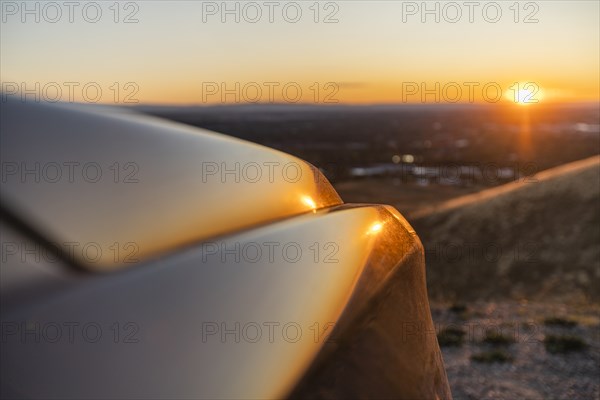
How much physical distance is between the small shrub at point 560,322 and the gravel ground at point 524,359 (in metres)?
0.05

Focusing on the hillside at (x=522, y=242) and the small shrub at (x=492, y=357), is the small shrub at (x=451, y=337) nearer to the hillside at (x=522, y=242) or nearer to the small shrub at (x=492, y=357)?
the small shrub at (x=492, y=357)

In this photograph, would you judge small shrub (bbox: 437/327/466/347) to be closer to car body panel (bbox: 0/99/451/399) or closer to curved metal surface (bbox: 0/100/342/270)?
car body panel (bbox: 0/99/451/399)

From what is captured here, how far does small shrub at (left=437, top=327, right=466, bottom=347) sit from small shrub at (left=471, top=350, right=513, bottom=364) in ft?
2.33

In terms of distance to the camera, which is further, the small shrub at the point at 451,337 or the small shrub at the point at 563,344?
the small shrub at the point at 451,337

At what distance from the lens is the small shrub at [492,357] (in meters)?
7.87

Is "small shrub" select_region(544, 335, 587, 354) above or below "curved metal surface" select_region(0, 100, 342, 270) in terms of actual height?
below

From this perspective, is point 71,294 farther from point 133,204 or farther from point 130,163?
point 130,163

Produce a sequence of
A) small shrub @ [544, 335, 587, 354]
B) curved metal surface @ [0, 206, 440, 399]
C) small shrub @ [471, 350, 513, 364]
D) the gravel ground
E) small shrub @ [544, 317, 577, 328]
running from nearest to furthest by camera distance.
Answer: curved metal surface @ [0, 206, 440, 399] → the gravel ground → small shrub @ [471, 350, 513, 364] → small shrub @ [544, 335, 587, 354] → small shrub @ [544, 317, 577, 328]

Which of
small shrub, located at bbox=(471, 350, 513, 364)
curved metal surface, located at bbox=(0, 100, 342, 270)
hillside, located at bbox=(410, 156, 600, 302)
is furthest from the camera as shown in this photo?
hillside, located at bbox=(410, 156, 600, 302)

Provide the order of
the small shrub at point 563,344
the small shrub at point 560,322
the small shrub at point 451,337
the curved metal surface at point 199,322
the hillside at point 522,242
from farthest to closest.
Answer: the hillside at point 522,242 → the small shrub at point 560,322 → the small shrub at point 451,337 → the small shrub at point 563,344 → the curved metal surface at point 199,322

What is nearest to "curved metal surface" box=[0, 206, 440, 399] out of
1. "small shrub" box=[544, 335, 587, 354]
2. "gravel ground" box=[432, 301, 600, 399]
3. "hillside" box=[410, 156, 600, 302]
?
"gravel ground" box=[432, 301, 600, 399]

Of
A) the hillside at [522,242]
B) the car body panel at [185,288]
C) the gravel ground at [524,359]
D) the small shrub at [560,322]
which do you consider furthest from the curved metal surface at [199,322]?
the hillside at [522,242]

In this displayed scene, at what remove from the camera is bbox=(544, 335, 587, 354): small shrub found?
8117mm

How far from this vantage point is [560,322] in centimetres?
949
